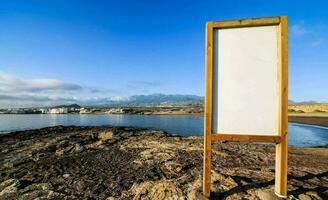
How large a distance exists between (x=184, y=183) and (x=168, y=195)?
0.81 m

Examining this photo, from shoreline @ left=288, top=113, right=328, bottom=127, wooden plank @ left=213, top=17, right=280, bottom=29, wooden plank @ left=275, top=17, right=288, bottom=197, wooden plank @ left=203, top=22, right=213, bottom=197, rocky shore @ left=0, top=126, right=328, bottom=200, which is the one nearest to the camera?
wooden plank @ left=275, top=17, right=288, bottom=197

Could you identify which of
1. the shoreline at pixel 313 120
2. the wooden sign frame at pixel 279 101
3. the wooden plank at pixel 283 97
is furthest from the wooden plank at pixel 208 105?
the shoreline at pixel 313 120

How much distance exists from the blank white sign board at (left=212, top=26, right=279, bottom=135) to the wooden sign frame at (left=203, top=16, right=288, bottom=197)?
0.10 metres

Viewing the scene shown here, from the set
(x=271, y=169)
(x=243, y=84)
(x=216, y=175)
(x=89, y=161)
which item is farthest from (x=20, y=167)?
(x=271, y=169)

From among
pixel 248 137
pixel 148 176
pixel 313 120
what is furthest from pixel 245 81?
pixel 313 120

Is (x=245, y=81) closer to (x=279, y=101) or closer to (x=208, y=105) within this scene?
(x=279, y=101)

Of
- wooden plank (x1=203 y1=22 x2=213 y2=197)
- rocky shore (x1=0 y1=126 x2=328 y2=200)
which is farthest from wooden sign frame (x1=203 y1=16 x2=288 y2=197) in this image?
rocky shore (x1=0 y1=126 x2=328 y2=200)

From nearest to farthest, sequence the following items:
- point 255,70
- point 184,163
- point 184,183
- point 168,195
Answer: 1. point 255,70
2. point 168,195
3. point 184,183
4. point 184,163

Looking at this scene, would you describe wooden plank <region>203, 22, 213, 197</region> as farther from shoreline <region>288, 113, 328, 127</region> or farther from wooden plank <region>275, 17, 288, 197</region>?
shoreline <region>288, 113, 328, 127</region>

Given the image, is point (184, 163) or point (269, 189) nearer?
point (269, 189)

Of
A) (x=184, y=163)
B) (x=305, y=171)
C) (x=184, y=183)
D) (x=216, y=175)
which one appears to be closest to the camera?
(x=184, y=183)

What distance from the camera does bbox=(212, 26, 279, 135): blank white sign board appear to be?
4555 millimetres

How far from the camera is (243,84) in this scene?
4.63 m

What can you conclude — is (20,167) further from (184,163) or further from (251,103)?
(251,103)
